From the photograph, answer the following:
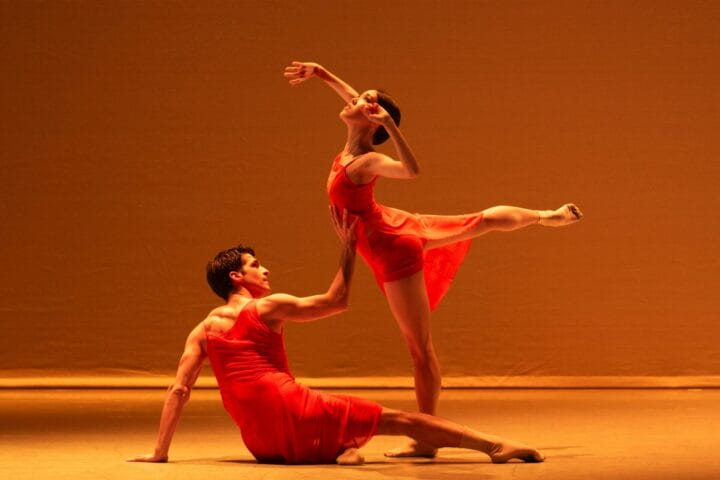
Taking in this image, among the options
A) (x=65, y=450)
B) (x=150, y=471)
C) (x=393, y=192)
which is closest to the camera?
(x=150, y=471)

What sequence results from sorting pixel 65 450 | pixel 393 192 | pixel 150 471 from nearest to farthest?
pixel 150 471 → pixel 65 450 → pixel 393 192

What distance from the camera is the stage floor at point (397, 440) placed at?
339 cm

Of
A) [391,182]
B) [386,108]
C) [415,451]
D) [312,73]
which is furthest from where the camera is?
[391,182]

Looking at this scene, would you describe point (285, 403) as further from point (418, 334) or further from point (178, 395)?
point (418, 334)

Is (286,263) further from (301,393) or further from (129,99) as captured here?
(301,393)

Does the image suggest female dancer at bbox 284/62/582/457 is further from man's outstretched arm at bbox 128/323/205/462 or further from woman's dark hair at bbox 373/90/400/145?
man's outstretched arm at bbox 128/323/205/462

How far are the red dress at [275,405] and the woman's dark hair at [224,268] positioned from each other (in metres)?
0.15

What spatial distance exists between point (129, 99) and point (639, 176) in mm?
2840

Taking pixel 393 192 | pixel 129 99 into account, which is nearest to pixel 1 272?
pixel 129 99

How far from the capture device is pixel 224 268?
369cm

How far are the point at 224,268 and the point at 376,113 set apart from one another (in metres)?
0.69

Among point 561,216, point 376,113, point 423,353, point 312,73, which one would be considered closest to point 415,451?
point 423,353

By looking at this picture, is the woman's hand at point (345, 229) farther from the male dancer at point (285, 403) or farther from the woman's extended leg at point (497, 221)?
the woman's extended leg at point (497, 221)

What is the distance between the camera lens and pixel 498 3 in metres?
6.41
